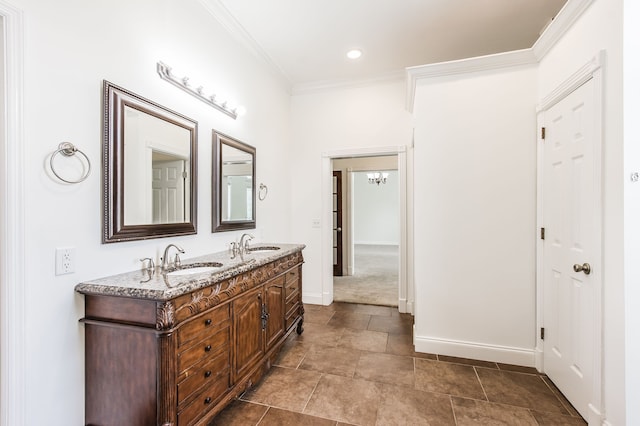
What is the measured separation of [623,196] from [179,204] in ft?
8.82

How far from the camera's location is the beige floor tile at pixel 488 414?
5.98ft

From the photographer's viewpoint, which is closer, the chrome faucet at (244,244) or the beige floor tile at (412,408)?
the beige floor tile at (412,408)

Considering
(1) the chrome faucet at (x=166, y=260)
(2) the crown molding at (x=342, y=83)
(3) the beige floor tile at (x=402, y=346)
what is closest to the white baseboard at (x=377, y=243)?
(2) the crown molding at (x=342, y=83)

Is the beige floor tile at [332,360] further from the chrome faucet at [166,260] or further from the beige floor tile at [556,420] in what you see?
the chrome faucet at [166,260]

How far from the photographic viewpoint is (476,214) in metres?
2.59

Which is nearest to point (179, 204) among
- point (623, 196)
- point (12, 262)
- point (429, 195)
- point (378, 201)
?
point (12, 262)

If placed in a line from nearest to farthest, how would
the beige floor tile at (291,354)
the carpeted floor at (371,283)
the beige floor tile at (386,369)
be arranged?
the beige floor tile at (386,369) < the beige floor tile at (291,354) < the carpeted floor at (371,283)

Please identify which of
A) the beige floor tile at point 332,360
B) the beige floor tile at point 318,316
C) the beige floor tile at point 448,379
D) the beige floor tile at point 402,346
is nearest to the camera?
the beige floor tile at point 448,379

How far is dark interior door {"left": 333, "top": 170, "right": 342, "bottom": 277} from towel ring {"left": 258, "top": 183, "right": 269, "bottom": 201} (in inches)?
95.2

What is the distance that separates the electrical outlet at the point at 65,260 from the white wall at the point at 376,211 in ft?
32.9

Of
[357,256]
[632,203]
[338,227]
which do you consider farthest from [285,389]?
[357,256]

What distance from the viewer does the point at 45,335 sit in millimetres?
1369

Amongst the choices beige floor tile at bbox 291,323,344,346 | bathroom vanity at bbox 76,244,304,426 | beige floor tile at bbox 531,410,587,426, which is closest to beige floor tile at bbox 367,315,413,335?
beige floor tile at bbox 291,323,344,346

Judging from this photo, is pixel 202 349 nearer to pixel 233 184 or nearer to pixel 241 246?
pixel 241 246
